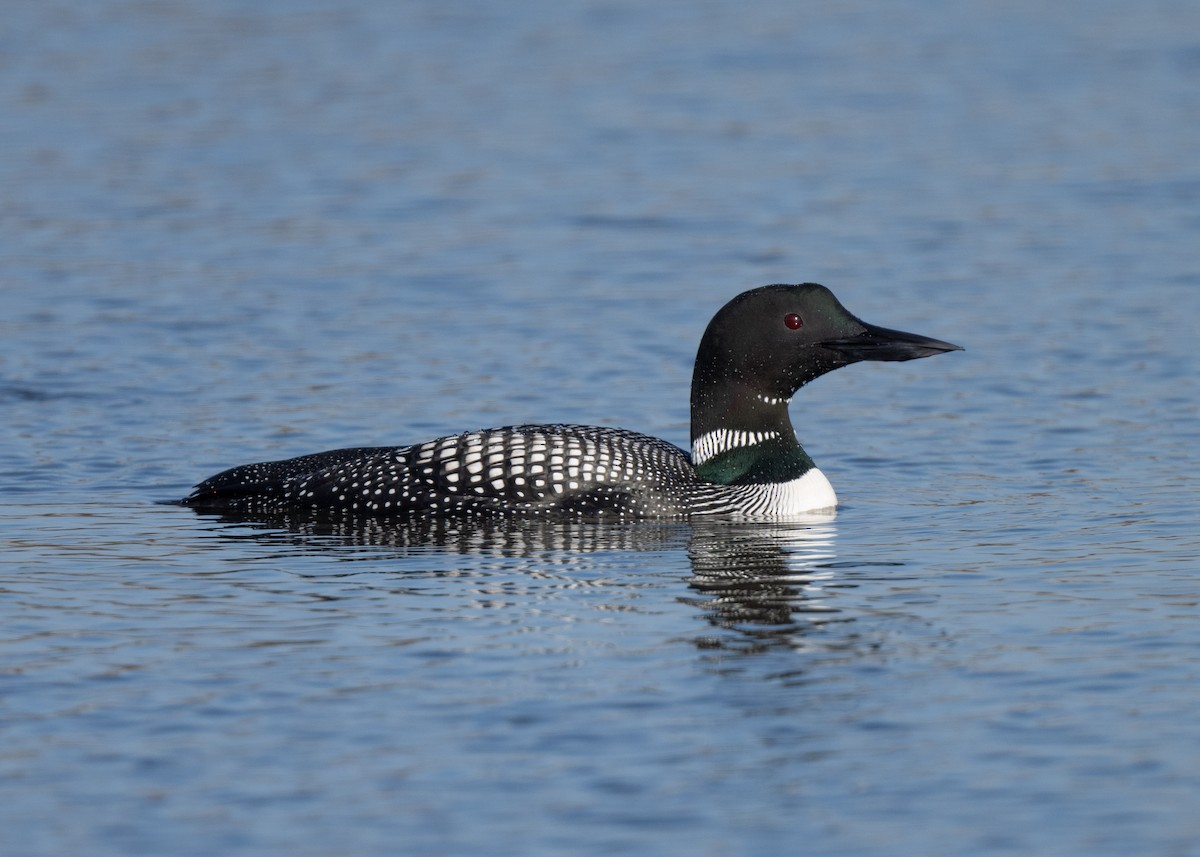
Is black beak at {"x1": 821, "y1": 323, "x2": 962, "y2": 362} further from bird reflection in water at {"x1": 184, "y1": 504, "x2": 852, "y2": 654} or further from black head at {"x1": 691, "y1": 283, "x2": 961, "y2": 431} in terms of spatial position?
bird reflection in water at {"x1": 184, "y1": 504, "x2": 852, "y2": 654}

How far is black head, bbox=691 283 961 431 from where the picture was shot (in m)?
7.79

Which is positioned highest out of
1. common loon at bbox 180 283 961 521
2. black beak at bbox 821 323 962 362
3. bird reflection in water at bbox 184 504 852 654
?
black beak at bbox 821 323 962 362

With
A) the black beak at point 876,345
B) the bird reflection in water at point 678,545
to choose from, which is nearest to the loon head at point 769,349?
the black beak at point 876,345

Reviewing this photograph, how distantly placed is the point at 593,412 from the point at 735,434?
68.2 inches

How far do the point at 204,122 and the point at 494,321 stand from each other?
5545 mm

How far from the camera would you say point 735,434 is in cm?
787

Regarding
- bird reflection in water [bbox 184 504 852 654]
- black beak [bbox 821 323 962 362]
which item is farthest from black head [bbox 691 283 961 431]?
bird reflection in water [bbox 184 504 852 654]

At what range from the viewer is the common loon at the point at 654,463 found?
7.58m

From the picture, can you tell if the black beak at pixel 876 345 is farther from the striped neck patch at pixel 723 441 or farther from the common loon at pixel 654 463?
the striped neck patch at pixel 723 441

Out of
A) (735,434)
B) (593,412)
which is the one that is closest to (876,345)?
(735,434)

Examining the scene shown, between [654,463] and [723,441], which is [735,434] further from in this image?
[654,463]

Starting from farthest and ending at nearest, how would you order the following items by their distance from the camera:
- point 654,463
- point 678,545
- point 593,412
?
point 593,412, point 654,463, point 678,545

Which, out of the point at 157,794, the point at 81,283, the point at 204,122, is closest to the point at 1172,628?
the point at 157,794

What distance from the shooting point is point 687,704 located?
17.8ft
